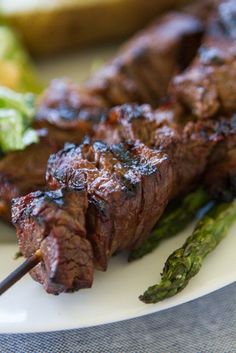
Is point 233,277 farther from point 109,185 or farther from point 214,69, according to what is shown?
point 214,69

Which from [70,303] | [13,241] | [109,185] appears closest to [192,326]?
[70,303]

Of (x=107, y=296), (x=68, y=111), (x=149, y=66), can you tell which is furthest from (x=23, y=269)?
(x=149, y=66)

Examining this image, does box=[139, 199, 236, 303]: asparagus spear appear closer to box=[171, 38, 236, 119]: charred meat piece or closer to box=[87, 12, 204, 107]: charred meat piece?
box=[171, 38, 236, 119]: charred meat piece

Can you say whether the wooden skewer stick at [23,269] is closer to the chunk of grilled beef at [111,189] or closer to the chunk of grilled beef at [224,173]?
the chunk of grilled beef at [111,189]

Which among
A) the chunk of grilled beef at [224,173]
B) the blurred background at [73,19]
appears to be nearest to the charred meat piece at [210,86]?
the chunk of grilled beef at [224,173]

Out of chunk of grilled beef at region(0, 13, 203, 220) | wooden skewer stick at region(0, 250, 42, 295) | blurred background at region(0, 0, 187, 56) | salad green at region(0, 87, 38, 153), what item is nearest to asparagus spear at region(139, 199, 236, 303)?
wooden skewer stick at region(0, 250, 42, 295)

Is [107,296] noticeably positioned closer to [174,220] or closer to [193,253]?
[193,253]
